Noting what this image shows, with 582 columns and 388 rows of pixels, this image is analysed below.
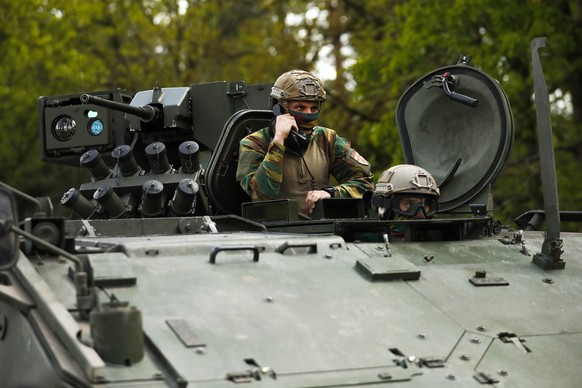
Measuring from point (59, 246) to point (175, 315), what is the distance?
33.0 inches

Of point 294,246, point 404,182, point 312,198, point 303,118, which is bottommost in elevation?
point 294,246

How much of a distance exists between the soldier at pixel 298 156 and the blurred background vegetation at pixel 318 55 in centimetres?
1207

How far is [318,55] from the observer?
102 feet

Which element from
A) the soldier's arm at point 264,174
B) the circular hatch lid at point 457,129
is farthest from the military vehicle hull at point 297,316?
the circular hatch lid at point 457,129

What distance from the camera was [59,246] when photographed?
6.93 metres

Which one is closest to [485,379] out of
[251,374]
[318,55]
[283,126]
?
[251,374]

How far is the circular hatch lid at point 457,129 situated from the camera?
9.45 metres

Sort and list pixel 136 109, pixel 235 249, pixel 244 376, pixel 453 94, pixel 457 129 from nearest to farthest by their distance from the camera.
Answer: pixel 244 376 < pixel 235 249 < pixel 453 94 < pixel 457 129 < pixel 136 109

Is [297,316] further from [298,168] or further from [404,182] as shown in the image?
[298,168]

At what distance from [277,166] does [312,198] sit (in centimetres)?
34

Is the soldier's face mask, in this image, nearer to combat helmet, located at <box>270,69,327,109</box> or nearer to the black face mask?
the black face mask

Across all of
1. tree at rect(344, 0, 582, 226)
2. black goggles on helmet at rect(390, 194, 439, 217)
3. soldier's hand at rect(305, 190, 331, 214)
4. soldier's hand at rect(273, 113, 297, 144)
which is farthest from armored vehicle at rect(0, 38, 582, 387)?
tree at rect(344, 0, 582, 226)

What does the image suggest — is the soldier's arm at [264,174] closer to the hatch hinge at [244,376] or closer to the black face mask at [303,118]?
the black face mask at [303,118]

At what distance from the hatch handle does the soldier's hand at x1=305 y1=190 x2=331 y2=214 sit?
4.39 feet
